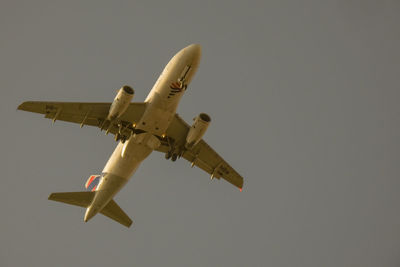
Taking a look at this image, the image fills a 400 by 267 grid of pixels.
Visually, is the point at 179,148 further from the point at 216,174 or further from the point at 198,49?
the point at 198,49

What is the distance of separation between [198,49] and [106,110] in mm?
7995

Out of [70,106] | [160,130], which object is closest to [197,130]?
[160,130]

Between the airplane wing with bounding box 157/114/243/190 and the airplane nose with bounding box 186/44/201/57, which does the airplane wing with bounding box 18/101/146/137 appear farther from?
the airplane nose with bounding box 186/44/201/57

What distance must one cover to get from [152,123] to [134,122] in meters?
1.42

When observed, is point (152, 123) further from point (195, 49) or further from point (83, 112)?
point (195, 49)

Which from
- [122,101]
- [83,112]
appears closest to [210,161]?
[122,101]

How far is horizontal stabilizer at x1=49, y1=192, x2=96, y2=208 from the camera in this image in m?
44.7

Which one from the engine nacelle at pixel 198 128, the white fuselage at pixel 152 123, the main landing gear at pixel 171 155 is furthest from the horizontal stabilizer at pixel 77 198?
the engine nacelle at pixel 198 128

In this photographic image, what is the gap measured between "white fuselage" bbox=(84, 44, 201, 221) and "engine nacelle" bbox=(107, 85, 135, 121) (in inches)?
77.6

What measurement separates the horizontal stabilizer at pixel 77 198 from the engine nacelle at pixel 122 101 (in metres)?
7.46

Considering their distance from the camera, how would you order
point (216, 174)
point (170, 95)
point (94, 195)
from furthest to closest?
1. point (216, 174)
2. point (94, 195)
3. point (170, 95)

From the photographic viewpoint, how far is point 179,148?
45875 mm

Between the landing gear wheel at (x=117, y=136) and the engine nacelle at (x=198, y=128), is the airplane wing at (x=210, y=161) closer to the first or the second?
the engine nacelle at (x=198, y=128)

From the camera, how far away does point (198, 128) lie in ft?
141
